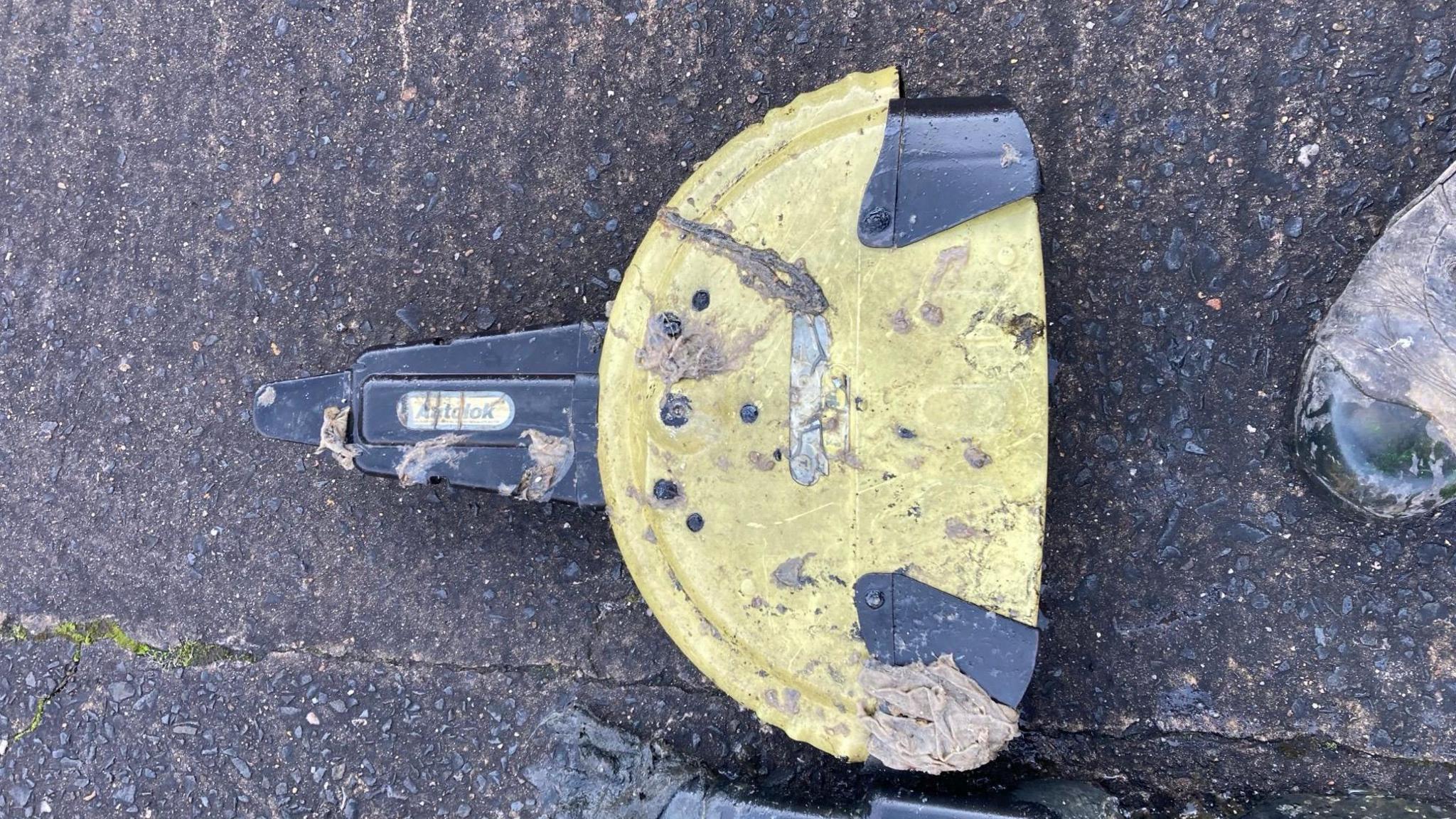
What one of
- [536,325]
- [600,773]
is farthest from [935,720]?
[536,325]

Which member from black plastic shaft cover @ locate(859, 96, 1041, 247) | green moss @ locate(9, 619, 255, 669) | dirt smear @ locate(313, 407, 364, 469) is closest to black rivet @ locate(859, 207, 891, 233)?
black plastic shaft cover @ locate(859, 96, 1041, 247)

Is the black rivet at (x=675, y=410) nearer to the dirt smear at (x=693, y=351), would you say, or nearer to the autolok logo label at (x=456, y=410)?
the dirt smear at (x=693, y=351)

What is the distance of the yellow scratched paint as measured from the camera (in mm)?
1347

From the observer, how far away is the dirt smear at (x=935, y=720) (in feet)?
4.46

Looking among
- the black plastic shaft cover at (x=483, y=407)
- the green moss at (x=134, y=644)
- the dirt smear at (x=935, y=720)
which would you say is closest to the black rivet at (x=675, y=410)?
the black plastic shaft cover at (x=483, y=407)

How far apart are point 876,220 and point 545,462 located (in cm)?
78

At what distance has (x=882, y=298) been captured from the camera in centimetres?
139

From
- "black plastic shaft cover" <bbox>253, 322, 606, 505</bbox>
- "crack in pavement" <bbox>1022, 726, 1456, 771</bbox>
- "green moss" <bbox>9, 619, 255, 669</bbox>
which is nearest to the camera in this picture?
"black plastic shaft cover" <bbox>253, 322, 606, 505</bbox>

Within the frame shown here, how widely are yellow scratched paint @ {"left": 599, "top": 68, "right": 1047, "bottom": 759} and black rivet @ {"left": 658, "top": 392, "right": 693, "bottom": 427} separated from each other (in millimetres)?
12

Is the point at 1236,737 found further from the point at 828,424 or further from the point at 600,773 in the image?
the point at 600,773

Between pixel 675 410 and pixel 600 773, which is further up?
pixel 675 410

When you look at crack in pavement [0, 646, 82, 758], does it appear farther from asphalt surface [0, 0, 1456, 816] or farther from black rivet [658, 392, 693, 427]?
black rivet [658, 392, 693, 427]

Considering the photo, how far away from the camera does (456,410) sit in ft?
5.52

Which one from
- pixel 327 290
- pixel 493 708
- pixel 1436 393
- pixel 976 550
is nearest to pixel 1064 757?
pixel 976 550
